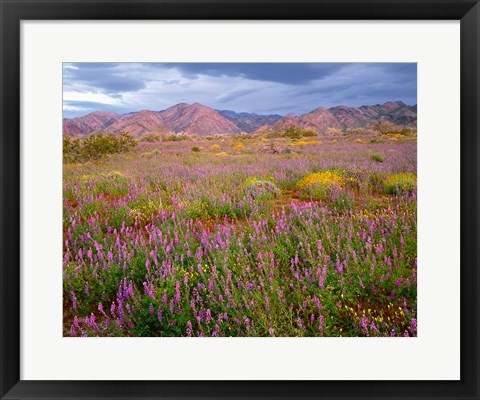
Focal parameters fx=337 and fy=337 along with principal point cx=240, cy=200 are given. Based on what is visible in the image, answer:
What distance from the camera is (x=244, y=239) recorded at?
308 centimetres

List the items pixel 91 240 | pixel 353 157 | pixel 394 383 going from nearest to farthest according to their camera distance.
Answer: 1. pixel 394 383
2. pixel 91 240
3. pixel 353 157

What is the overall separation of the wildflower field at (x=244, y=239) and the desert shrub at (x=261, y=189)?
0.04ft

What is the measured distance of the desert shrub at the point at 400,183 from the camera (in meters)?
2.98

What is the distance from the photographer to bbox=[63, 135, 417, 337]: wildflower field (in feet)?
8.37

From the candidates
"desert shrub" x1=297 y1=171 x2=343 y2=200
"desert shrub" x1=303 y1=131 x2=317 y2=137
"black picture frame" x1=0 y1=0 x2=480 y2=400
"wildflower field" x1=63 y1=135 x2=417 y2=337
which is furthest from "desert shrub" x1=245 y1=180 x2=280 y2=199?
"black picture frame" x1=0 y1=0 x2=480 y2=400

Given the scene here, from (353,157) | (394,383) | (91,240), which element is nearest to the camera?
(394,383)

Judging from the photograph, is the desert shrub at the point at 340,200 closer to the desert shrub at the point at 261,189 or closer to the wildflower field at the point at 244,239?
the wildflower field at the point at 244,239

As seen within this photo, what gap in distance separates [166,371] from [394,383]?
1830 mm
